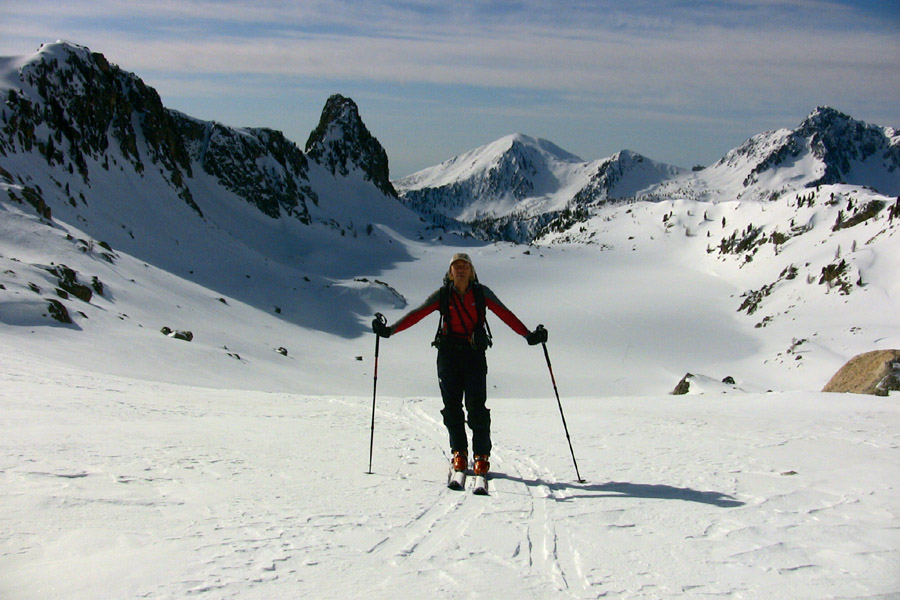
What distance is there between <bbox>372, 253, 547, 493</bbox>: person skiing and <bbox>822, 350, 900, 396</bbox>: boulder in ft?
36.4

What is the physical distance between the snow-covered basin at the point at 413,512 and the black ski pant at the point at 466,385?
50cm

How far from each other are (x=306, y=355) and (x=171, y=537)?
92.9 ft

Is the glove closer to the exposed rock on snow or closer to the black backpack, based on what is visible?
the black backpack

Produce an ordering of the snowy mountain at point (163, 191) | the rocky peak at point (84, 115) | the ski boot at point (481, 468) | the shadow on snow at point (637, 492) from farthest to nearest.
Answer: the rocky peak at point (84, 115), the snowy mountain at point (163, 191), the ski boot at point (481, 468), the shadow on snow at point (637, 492)

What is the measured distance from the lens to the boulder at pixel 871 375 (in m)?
14.1

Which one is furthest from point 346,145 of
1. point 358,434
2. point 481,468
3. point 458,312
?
point 481,468

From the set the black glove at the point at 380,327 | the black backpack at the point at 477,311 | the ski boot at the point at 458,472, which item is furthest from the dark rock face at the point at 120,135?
the ski boot at the point at 458,472

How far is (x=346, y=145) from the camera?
111625mm

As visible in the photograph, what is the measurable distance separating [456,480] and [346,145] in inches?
4348

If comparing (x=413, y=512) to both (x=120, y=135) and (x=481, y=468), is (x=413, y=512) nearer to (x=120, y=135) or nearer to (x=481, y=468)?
(x=481, y=468)

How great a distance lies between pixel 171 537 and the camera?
4160mm

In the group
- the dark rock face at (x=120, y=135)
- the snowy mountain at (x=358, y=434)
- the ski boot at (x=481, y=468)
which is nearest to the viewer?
the snowy mountain at (x=358, y=434)

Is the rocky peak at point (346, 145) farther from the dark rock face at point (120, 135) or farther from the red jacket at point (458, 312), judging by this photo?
the red jacket at point (458, 312)

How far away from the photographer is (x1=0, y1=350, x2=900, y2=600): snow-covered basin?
3818 millimetres
